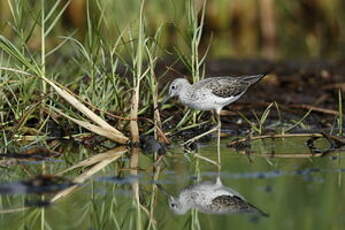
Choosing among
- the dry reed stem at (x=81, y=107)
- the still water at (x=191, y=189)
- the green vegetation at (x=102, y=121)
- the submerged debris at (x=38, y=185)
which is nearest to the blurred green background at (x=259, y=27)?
the green vegetation at (x=102, y=121)

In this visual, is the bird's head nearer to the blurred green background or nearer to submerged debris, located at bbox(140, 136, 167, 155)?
submerged debris, located at bbox(140, 136, 167, 155)

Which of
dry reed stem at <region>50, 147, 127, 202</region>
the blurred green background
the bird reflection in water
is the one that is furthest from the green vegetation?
the blurred green background

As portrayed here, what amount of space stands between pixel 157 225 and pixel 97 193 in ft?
2.62

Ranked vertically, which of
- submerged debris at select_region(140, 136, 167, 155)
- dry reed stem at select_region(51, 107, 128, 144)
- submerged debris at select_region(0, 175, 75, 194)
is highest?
dry reed stem at select_region(51, 107, 128, 144)

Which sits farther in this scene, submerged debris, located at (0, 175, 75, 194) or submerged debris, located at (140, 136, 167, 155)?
submerged debris, located at (140, 136, 167, 155)

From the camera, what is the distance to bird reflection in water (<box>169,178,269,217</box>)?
5608 mm

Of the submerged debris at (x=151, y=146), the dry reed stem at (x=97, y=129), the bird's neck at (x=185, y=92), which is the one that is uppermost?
the bird's neck at (x=185, y=92)

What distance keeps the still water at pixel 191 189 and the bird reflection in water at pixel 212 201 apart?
19 millimetres

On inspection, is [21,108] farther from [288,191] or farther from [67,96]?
[288,191]

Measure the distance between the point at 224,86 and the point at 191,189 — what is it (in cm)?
226

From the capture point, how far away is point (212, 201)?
5801 millimetres

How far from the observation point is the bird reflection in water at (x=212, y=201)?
5608mm

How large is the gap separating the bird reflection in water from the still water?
0.06 ft

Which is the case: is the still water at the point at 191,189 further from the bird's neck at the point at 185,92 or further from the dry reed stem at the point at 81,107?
the bird's neck at the point at 185,92
